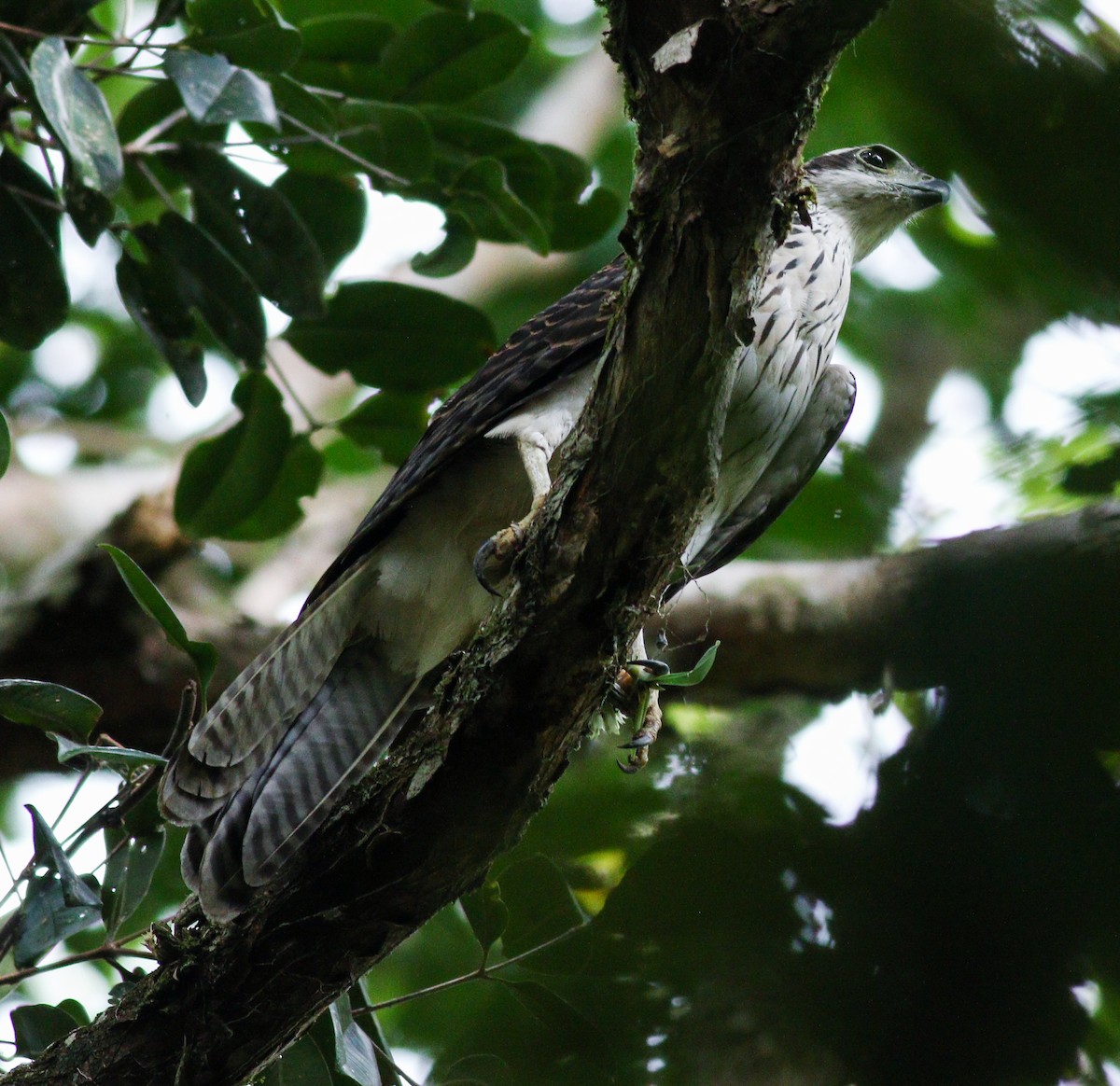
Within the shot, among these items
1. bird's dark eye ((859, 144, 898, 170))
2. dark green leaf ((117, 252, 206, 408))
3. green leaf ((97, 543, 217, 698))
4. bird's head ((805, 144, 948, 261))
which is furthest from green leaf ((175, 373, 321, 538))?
bird's dark eye ((859, 144, 898, 170))

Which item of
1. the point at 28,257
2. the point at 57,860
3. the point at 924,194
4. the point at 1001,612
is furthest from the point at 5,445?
the point at 924,194

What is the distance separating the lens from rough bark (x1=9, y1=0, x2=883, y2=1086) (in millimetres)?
1793

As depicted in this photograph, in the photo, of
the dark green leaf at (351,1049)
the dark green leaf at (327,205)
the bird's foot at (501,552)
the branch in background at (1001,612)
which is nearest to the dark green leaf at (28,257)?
the dark green leaf at (327,205)

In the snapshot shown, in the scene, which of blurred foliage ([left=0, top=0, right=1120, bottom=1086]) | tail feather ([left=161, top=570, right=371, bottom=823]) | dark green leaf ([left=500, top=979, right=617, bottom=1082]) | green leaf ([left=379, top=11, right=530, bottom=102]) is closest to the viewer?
blurred foliage ([left=0, top=0, right=1120, bottom=1086])

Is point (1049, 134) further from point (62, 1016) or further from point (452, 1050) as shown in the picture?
point (62, 1016)

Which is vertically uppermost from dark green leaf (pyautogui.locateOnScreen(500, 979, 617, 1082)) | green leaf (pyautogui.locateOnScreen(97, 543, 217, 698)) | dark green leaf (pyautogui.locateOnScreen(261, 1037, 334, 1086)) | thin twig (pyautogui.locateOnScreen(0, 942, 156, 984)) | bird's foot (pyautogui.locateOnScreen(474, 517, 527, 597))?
green leaf (pyautogui.locateOnScreen(97, 543, 217, 698))

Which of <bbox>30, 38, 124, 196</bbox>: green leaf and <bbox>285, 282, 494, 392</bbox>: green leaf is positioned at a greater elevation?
<bbox>285, 282, 494, 392</bbox>: green leaf

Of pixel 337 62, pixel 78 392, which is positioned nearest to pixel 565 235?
pixel 337 62

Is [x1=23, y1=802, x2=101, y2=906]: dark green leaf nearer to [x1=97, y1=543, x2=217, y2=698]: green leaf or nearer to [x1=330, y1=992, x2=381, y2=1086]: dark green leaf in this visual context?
[x1=97, y1=543, x2=217, y2=698]: green leaf

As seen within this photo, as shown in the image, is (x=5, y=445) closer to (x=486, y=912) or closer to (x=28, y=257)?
(x=28, y=257)

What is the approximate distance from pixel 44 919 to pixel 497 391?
159cm

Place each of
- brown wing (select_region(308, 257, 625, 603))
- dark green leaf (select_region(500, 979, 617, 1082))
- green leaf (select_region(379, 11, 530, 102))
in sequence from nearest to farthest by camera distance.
A: dark green leaf (select_region(500, 979, 617, 1082)), brown wing (select_region(308, 257, 625, 603)), green leaf (select_region(379, 11, 530, 102))

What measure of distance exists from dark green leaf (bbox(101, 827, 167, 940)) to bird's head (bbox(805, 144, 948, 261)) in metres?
2.87

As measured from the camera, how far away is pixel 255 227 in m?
3.26
